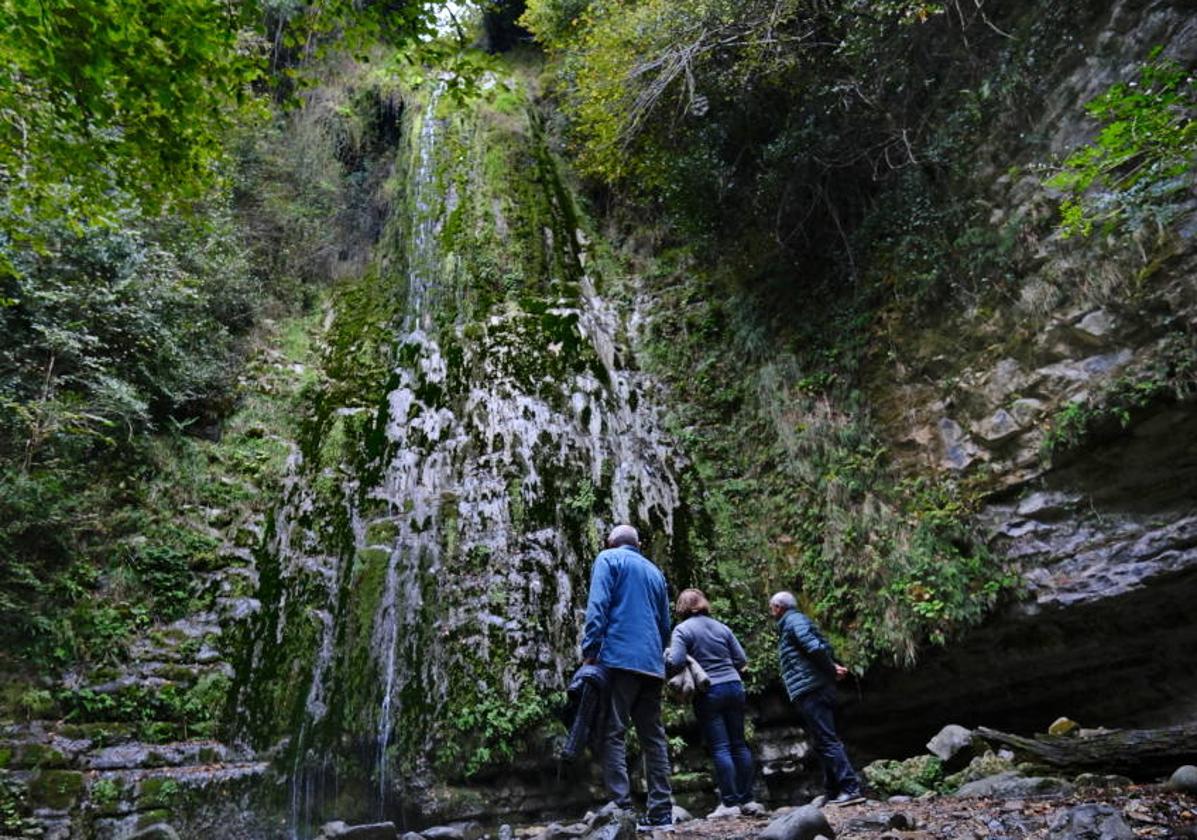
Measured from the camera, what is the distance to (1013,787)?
379 centimetres

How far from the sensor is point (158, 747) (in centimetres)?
582

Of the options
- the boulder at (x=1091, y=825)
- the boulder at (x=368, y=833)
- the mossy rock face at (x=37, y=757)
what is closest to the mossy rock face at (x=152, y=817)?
the mossy rock face at (x=37, y=757)

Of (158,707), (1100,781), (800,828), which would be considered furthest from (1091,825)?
(158,707)

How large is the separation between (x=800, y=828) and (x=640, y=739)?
3.59 ft

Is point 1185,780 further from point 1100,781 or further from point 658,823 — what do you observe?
point 658,823

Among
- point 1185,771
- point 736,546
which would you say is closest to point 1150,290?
point 1185,771

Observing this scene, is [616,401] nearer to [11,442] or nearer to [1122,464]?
[1122,464]

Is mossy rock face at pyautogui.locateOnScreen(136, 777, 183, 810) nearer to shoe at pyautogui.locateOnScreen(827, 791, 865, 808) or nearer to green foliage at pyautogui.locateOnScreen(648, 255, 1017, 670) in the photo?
green foliage at pyautogui.locateOnScreen(648, 255, 1017, 670)

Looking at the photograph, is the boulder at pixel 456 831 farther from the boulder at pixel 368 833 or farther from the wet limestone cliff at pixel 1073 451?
the wet limestone cliff at pixel 1073 451

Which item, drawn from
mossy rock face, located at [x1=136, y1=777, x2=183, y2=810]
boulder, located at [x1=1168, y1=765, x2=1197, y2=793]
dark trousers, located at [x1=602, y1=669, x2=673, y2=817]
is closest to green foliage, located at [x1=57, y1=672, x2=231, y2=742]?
mossy rock face, located at [x1=136, y1=777, x2=183, y2=810]

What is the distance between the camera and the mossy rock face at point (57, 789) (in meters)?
5.12

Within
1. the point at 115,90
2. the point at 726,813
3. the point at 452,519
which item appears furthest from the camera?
the point at 452,519

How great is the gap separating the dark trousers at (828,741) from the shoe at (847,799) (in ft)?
0.09

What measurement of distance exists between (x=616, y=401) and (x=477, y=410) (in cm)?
173
